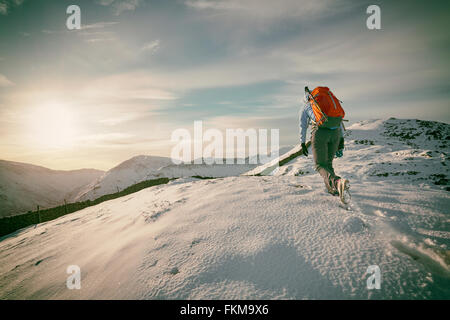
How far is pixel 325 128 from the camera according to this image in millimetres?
3842

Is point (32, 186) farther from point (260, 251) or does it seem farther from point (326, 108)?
point (326, 108)

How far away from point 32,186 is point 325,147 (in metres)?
181

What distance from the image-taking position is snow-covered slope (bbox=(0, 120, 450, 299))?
1903 mm

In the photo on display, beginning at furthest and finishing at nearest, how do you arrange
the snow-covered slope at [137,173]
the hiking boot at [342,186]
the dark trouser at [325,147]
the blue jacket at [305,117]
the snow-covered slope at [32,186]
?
1. the snow-covered slope at [137,173]
2. the snow-covered slope at [32,186]
3. the blue jacket at [305,117]
4. the dark trouser at [325,147]
5. the hiking boot at [342,186]

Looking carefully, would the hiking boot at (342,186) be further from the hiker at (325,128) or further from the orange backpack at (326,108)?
the orange backpack at (326,108)

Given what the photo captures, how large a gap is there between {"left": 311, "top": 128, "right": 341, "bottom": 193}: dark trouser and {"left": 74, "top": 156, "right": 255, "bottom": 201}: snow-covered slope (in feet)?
297

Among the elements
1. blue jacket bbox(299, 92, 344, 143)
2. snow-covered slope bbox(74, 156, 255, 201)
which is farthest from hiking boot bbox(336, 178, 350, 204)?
snow-covered slope bbox(74, 156, 255, 201)

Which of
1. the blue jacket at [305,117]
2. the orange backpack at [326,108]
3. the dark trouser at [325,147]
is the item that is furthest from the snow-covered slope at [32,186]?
the orange backpack at [326,108]

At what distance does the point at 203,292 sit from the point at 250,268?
599 mm

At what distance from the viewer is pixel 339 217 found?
301 cm

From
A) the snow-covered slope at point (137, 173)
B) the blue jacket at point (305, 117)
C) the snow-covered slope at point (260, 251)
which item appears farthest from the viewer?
the snow-covered slope at point (137, 173)

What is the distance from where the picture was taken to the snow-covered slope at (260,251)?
1.90 meters

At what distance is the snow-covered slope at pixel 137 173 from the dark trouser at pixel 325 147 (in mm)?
90633

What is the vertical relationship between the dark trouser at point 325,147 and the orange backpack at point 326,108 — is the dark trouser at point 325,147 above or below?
below
